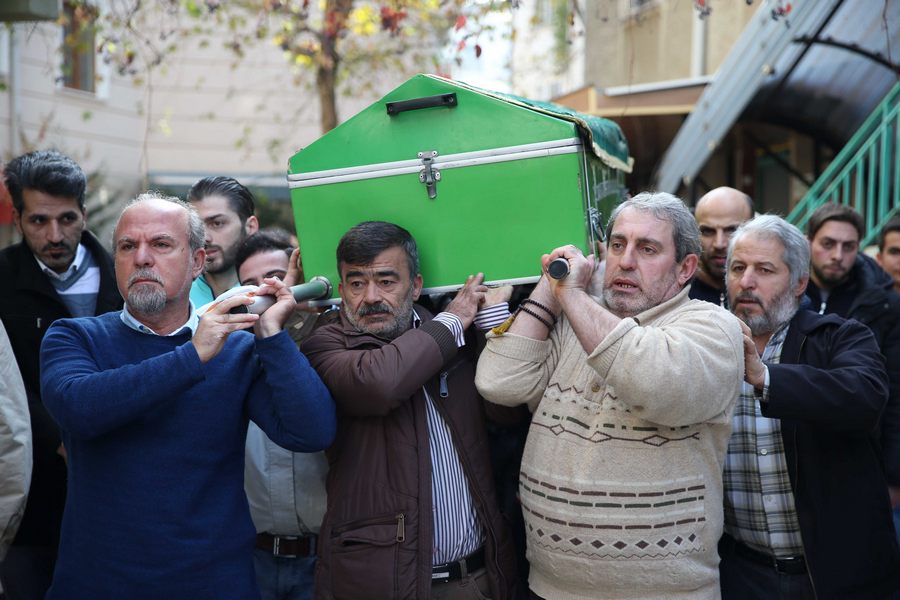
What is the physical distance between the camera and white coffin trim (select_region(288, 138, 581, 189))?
9.02 ft

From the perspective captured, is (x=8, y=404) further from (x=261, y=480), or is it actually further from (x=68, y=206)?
(x=68, y=206)

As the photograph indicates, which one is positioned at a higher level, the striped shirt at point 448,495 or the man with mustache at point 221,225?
the man with mustache at point 221,225

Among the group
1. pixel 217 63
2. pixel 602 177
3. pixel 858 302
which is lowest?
pixel 858 302

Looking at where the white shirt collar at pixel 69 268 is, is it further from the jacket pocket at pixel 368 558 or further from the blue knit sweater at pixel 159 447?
the jacket pocket at pixel 368 558

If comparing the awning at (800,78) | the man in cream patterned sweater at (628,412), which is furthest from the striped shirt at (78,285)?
the awning at (800,78)

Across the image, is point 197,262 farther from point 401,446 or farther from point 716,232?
point 716,232

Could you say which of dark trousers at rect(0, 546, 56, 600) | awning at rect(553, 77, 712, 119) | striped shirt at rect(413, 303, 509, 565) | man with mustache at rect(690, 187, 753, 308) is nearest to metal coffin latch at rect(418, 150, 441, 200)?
striped shirt at rect(413, 303, 509, 565)

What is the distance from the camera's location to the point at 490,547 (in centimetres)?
281

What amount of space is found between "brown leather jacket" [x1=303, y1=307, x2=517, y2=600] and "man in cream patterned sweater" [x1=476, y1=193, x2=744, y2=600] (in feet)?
0.55

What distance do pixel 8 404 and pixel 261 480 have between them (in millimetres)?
906

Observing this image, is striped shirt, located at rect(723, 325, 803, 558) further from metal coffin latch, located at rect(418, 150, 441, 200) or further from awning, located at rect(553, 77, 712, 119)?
awning, located at rect(553, 77, 712, 119)

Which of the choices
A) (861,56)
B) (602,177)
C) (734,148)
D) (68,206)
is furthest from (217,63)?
(602,177)

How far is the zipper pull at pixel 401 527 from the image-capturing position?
2.67m

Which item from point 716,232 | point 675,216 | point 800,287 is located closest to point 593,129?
point 675,216
